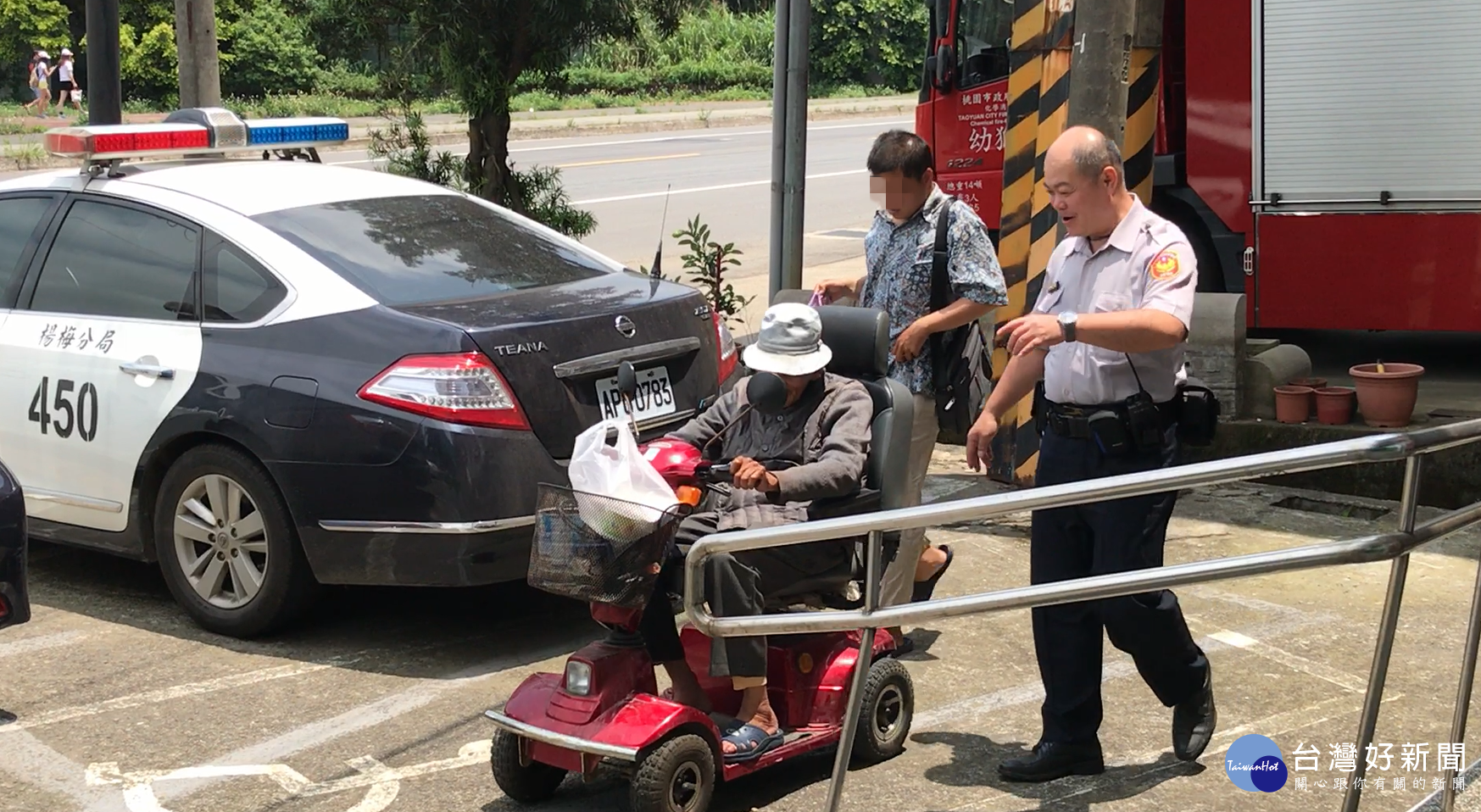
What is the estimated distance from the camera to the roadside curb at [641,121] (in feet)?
82.6

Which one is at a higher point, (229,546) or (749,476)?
(749,476)

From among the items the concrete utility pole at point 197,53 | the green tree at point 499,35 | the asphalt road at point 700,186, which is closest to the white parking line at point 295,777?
the green tree at point 499,35

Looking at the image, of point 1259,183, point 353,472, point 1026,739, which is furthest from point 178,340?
point 1259,183

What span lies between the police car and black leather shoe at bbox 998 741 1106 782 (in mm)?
1712

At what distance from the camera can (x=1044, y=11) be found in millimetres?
7250

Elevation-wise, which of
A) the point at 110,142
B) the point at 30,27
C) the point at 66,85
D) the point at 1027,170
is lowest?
the point at 1027,170

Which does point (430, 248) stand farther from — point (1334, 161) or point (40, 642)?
point (1334, 161)

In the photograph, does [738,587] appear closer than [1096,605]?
Yes

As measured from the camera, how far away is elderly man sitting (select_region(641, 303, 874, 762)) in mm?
4000

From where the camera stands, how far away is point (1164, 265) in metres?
4.01

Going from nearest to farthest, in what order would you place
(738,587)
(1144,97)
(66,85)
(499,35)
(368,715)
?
(738,587), (368,715), (1144,97), (499,35), (66,85)

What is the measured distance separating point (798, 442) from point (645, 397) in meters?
1.18

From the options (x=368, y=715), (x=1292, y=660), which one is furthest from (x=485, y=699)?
(x=1292, y=660)

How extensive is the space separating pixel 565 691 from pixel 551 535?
429 mm
